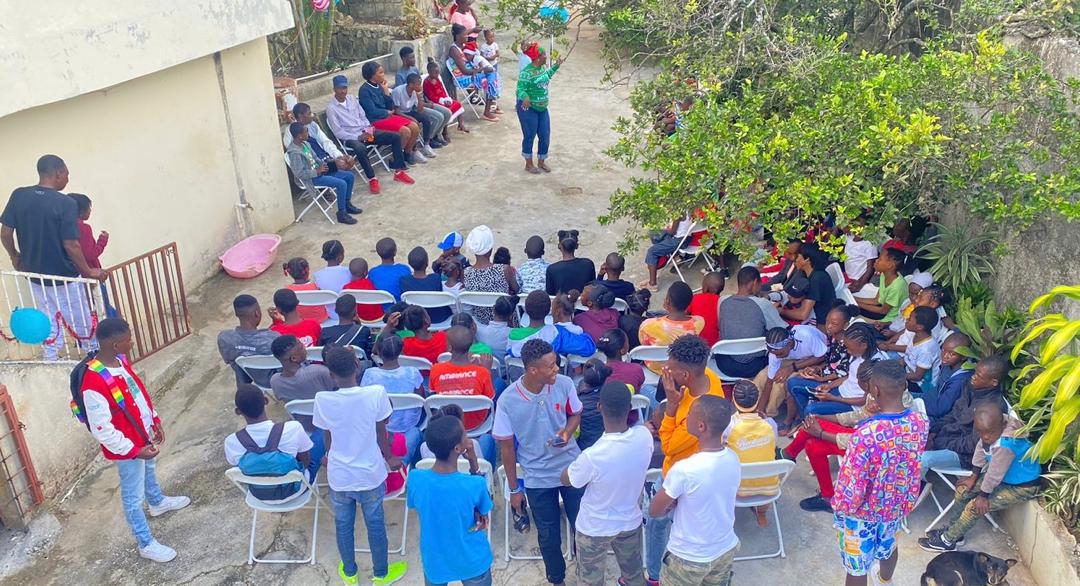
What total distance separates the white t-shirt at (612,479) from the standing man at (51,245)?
444 centimetres

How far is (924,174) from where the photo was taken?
601cm

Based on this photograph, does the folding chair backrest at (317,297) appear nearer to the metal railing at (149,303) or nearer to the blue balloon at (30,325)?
the metal railing at (149,303)

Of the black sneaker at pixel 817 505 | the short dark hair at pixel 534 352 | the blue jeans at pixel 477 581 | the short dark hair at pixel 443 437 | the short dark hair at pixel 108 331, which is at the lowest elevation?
the black sneaker at pixel 817 505

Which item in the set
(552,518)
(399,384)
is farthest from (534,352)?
(399,384)

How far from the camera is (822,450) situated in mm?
5871

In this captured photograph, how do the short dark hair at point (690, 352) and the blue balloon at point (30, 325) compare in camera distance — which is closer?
the short dark hair at point (690, 352)

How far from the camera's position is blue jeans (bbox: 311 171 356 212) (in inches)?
417

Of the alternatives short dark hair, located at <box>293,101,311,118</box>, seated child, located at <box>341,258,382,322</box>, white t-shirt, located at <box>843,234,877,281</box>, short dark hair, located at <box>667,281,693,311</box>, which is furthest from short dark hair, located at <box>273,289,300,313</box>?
white t-shirt, located at <box>843,234,877,281</box>

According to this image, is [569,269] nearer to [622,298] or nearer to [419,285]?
[622,298]

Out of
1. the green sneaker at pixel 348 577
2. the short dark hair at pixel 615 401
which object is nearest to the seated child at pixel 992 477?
the short dark hair at pixel 615 401

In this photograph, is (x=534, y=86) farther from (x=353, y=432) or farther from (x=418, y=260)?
(x=353, y=432)

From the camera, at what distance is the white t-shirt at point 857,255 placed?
762 centimetres

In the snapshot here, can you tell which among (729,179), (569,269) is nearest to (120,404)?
(569,269)

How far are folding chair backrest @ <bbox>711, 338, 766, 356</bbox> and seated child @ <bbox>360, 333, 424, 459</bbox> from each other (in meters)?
2.20
